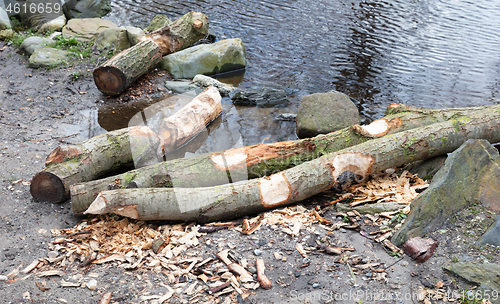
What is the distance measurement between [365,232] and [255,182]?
1.42 m

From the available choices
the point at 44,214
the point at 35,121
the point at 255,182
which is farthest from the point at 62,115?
the point at 255,182

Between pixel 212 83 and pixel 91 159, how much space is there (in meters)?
3.83

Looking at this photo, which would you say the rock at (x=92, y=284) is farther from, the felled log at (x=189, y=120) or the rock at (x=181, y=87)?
the rock at (x=181, y=87)

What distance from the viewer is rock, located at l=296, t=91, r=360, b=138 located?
6.22 metres

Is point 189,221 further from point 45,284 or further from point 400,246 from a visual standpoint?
point 400,246

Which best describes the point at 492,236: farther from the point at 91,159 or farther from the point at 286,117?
the point at 91,159

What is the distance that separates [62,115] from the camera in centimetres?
636

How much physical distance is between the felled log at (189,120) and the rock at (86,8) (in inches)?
258

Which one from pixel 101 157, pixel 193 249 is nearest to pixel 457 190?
pixel 193 249

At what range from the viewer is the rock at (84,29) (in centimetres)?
880

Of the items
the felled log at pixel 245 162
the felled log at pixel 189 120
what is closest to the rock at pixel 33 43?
the felled log at pixel 189 120

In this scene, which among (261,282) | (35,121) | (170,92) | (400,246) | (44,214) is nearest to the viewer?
(261,282)

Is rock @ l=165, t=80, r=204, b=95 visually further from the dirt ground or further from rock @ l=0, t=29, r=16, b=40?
rock @ l=0, t=29, r=16, b=40

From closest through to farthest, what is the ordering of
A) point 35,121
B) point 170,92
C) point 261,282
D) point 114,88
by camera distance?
1. point 261,282
2. point 35,121
3. point 114,88
4. point 170,92
